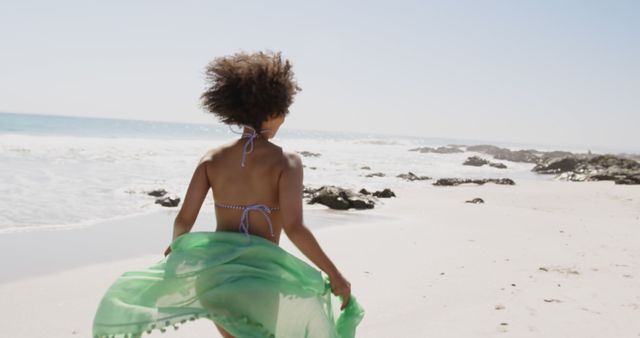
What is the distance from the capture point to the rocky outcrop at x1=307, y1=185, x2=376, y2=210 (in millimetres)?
13750

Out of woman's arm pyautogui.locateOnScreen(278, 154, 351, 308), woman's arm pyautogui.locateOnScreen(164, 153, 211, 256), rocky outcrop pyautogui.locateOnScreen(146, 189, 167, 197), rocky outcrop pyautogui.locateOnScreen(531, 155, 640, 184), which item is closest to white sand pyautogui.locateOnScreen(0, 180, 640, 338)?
woman's arm pyautogui.locateOnScreen(164, 153, 211, 256)

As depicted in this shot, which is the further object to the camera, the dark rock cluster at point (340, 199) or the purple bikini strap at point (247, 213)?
the dark rock cluster at point (340, 199)

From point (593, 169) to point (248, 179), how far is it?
3436cm

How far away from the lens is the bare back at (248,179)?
2529mm

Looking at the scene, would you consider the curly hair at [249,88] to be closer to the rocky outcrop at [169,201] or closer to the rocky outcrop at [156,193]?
the rocky outcrop at [169,201]

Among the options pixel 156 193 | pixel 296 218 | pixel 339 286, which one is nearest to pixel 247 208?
pixel 296 218

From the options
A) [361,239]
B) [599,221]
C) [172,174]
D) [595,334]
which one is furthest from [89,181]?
[595,334]

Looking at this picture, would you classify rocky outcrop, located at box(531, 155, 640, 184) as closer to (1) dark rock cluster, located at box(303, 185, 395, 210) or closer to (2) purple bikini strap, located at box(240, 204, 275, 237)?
(1) dark rock cluster, located at box(303, 185, 395, 210)

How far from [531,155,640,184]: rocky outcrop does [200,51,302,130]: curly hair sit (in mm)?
26564

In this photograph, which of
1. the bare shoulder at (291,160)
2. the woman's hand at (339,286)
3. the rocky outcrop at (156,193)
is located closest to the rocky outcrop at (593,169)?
the rocky outcrop at (156,193)

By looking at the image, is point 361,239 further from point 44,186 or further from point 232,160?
point 44,186

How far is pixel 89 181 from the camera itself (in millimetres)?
16453

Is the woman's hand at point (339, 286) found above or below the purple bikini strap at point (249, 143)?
below

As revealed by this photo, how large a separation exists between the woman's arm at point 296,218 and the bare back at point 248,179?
0.16ft
